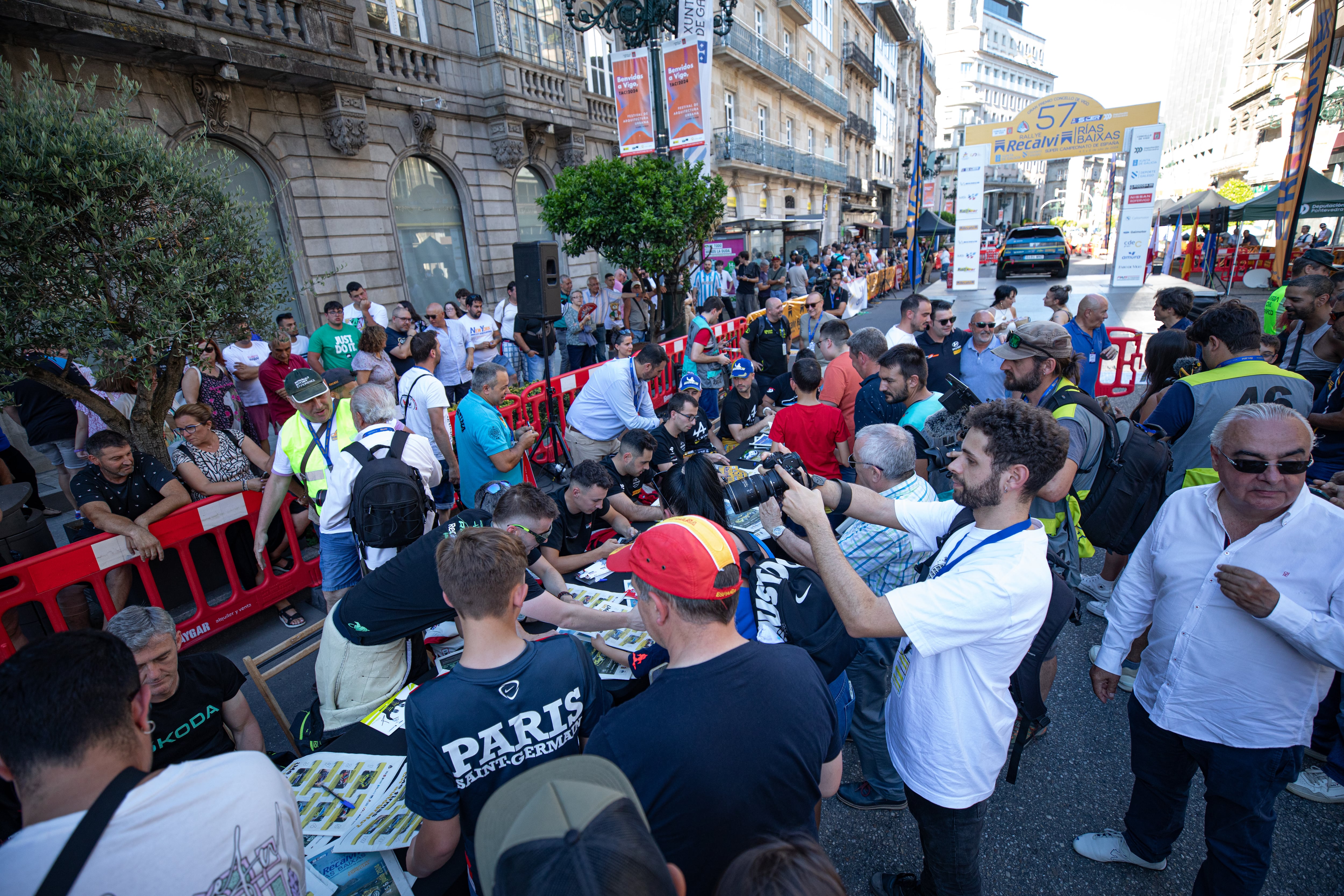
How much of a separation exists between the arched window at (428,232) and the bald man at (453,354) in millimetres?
4177

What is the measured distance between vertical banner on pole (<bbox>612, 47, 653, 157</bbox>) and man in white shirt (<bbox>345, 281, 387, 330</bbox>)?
4.56m

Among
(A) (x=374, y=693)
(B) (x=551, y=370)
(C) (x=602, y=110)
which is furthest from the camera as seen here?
(C) (x=602, y=110)

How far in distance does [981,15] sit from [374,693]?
396 feet

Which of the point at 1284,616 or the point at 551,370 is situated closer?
the point at 1284,616

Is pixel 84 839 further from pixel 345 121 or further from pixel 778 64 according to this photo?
pixel 778 64

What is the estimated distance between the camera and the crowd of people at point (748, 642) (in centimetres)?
129

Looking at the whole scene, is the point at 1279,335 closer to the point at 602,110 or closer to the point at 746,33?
the point at 602,110

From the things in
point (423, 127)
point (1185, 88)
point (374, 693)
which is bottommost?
point (374, 693)

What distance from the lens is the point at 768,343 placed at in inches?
319

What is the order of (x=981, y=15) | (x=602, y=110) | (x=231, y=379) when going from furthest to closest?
(x=981, y=15), (x=602, y=110), (x=231, y=379)

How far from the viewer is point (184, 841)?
1264 mm

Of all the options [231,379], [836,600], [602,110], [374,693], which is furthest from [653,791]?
[602,110]

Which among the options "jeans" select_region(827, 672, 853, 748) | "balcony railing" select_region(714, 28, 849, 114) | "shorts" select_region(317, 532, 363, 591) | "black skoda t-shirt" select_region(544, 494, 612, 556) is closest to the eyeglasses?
"jeans" select_region(827, 672, 853, 748)

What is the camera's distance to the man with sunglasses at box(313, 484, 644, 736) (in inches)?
103
